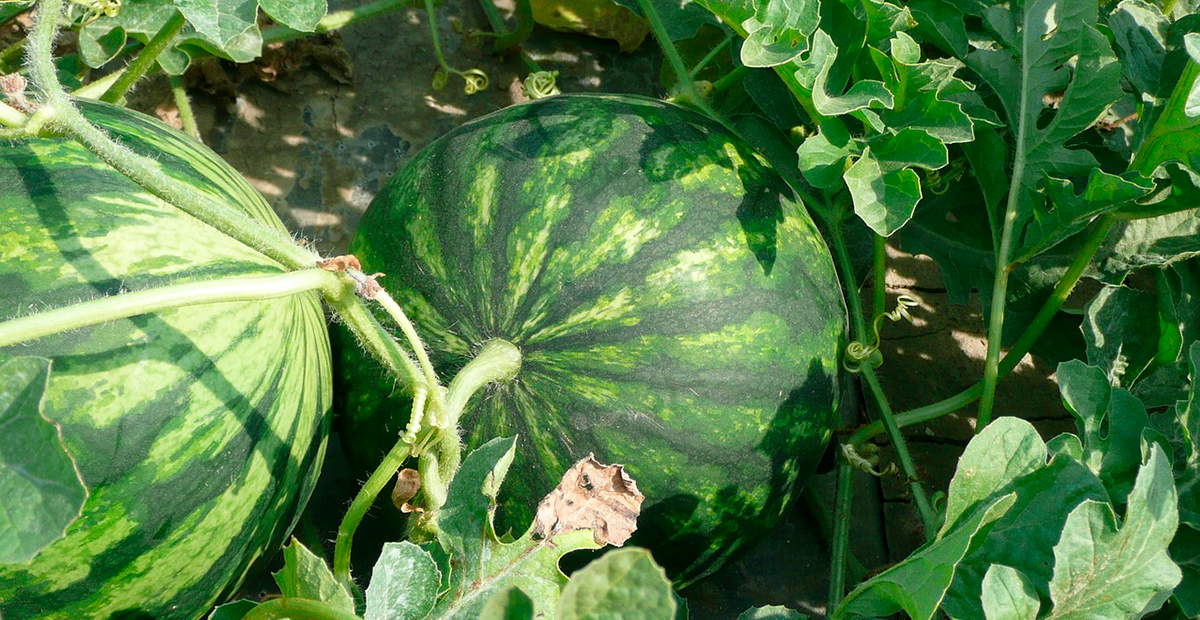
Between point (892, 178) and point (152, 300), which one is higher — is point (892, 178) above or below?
below

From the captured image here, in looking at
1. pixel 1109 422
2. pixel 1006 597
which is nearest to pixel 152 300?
pixel 1006 597

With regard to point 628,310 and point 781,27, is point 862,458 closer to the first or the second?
point 628,310

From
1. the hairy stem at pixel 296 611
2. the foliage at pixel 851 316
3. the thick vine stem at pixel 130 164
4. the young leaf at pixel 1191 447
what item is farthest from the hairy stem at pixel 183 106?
the young leaf at pixel 1191 447

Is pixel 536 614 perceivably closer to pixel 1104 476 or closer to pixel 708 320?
pixel 708 320

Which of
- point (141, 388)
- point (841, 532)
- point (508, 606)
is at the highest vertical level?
point (508, 606)

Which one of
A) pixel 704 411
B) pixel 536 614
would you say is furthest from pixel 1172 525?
pixel 536 614

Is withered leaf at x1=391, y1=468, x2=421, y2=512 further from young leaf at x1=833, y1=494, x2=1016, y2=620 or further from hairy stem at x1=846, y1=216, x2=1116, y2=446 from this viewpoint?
hairy stem at x1=846, y1=216, x2=1116, y2=446

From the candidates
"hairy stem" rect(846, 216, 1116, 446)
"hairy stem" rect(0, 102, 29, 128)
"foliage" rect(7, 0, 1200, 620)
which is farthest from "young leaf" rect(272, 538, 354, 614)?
"hairy stem" rect(846, 216, 1116, 446)
